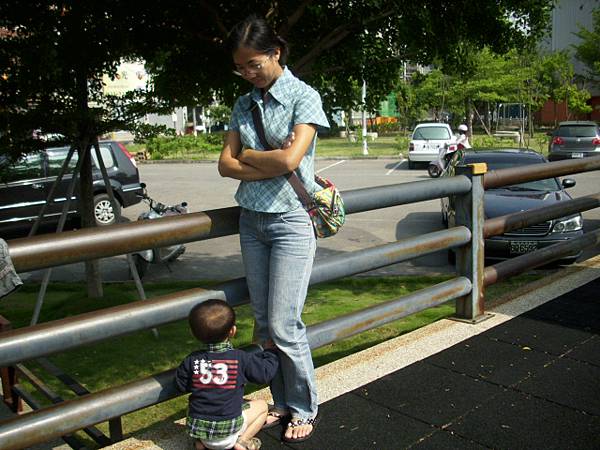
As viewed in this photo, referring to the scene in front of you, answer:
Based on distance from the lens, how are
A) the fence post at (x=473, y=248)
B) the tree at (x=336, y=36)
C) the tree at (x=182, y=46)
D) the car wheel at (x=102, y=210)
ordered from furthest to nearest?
1. the car wheel at (x=102, y=210)
2. the tree at (x=336, y=36)
3. the tree at (x=182, y=46)
4. the fence post at (x=473, y=248)

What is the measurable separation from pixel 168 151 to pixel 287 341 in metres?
32.2

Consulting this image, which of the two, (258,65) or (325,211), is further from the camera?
(325,211)

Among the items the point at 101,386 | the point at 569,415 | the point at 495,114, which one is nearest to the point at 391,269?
the point at 101,386

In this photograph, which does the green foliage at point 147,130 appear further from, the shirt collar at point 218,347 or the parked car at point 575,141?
the parked car at point 575,141

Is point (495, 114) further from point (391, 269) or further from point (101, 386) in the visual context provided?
point (101, 386)

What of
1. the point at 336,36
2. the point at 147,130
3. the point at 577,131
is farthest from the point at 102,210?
the point at 577,131

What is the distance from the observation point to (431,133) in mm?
24031

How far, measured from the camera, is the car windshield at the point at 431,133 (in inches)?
935

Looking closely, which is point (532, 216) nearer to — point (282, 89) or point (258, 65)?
point (282, 89)

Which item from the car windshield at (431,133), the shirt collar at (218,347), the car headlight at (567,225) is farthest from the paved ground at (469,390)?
the car windshield at (431,133)

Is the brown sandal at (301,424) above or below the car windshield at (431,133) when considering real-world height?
below

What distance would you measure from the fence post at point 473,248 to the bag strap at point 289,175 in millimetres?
1858

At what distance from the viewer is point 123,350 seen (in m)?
6.10

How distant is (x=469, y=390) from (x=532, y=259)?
2075 millimetres
